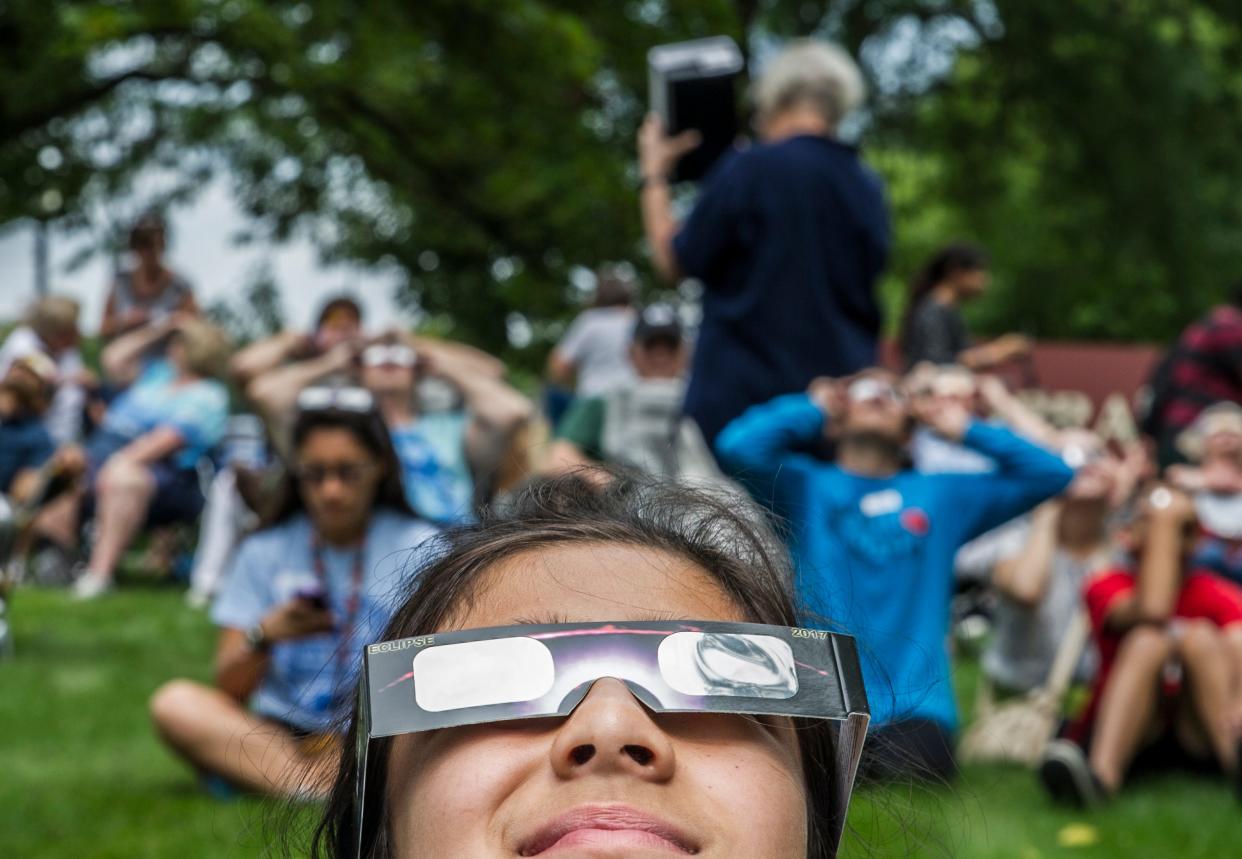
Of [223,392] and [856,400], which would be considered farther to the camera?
[223,392]

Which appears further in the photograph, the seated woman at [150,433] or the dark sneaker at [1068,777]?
the seated woman at [150,433]

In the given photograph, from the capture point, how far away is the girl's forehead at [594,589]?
179 cm

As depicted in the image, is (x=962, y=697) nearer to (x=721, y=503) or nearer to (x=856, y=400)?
(x=856, y=400)

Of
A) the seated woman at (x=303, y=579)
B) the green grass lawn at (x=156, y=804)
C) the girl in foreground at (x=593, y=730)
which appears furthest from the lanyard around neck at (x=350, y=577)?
the girl in foreground at (x=593, y=730)

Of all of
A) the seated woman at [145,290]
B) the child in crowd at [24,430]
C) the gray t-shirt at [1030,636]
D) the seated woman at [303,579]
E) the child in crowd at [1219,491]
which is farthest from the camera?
the seated woman at [145,290]

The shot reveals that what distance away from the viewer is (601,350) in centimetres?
888

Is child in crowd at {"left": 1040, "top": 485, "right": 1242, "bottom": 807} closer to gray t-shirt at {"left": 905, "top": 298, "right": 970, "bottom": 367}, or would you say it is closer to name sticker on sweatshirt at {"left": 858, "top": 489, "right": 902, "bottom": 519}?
name sticker on sweatshirt at {"left": 858, "top": 489, "right": 902, "bottom": 519}

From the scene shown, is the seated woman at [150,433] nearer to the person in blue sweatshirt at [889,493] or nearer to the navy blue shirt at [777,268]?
the navy blue shirt at [777,268]

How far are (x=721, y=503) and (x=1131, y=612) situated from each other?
349 centimetres

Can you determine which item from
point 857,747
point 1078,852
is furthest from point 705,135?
point 857,747

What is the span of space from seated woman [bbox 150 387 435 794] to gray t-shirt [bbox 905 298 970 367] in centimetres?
368

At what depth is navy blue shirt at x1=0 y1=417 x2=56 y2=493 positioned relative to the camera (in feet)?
29.6

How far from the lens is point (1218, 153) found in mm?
19156

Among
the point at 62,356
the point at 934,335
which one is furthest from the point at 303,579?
the point at 62,356
